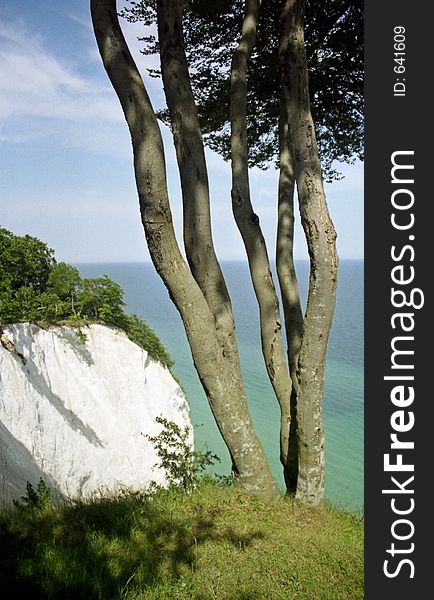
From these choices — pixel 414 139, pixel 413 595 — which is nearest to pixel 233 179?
pixel 414 139

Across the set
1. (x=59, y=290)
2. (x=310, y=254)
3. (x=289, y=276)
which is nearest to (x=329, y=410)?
(x=59, y=290)

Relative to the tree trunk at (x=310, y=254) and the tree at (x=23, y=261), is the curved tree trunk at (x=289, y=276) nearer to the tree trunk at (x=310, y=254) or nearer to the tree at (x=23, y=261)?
the tree trunk at (x=310, y=254)

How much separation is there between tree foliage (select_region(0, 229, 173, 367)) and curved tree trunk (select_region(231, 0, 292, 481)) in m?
8.09

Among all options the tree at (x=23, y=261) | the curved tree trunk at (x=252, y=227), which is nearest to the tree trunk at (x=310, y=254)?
the curved tree trunk at (x=252, y=227)

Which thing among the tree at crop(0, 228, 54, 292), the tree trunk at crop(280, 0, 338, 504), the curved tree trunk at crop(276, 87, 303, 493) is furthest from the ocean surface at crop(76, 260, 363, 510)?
the tree at crop(0, 228, 54, 292)

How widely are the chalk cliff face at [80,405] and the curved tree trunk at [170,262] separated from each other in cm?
535

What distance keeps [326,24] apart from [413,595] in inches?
254

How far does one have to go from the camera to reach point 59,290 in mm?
13562

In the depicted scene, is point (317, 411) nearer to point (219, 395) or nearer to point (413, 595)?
point (219, 395)

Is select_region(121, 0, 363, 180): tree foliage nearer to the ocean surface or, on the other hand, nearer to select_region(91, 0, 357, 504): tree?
select_region(91, 0, 357, 504): tree

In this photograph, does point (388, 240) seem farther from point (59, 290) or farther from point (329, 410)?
point (329, 410)

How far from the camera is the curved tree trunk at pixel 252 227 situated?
5.18 meters

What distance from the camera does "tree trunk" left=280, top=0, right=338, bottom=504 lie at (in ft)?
14.8

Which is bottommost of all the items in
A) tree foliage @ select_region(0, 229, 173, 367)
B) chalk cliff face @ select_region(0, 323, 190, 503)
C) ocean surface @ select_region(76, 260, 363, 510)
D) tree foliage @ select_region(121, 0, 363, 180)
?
ocean surface @ select_region(76, 260, 363, 510)
